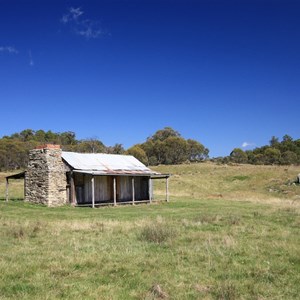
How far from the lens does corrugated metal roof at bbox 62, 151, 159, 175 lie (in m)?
32.5

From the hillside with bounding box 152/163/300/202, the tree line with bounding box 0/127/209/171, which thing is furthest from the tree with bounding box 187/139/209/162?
the hillside with bounding box 152/163/300/202

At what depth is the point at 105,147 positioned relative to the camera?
95312 mm

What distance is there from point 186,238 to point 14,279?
248 inches

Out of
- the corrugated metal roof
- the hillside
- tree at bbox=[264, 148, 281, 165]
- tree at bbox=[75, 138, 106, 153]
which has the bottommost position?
the hillside

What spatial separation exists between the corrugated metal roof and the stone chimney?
1.03m

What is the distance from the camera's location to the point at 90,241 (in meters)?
12.8

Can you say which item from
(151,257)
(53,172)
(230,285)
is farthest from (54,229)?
(53,172)

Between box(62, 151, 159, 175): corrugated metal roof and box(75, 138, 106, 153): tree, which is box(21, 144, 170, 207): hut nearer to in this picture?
box(62, 151, 159, 175): corrugated metal roof

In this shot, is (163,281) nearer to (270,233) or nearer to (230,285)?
(230,285)

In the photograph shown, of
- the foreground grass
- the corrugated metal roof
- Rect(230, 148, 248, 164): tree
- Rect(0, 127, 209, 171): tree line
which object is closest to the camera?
the foreground grass

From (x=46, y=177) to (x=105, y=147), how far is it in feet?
211

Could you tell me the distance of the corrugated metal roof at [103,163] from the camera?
3250cm

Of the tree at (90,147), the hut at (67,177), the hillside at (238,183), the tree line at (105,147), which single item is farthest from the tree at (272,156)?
the hut at (67,177)

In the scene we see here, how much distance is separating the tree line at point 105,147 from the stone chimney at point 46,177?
53663 millimetres
